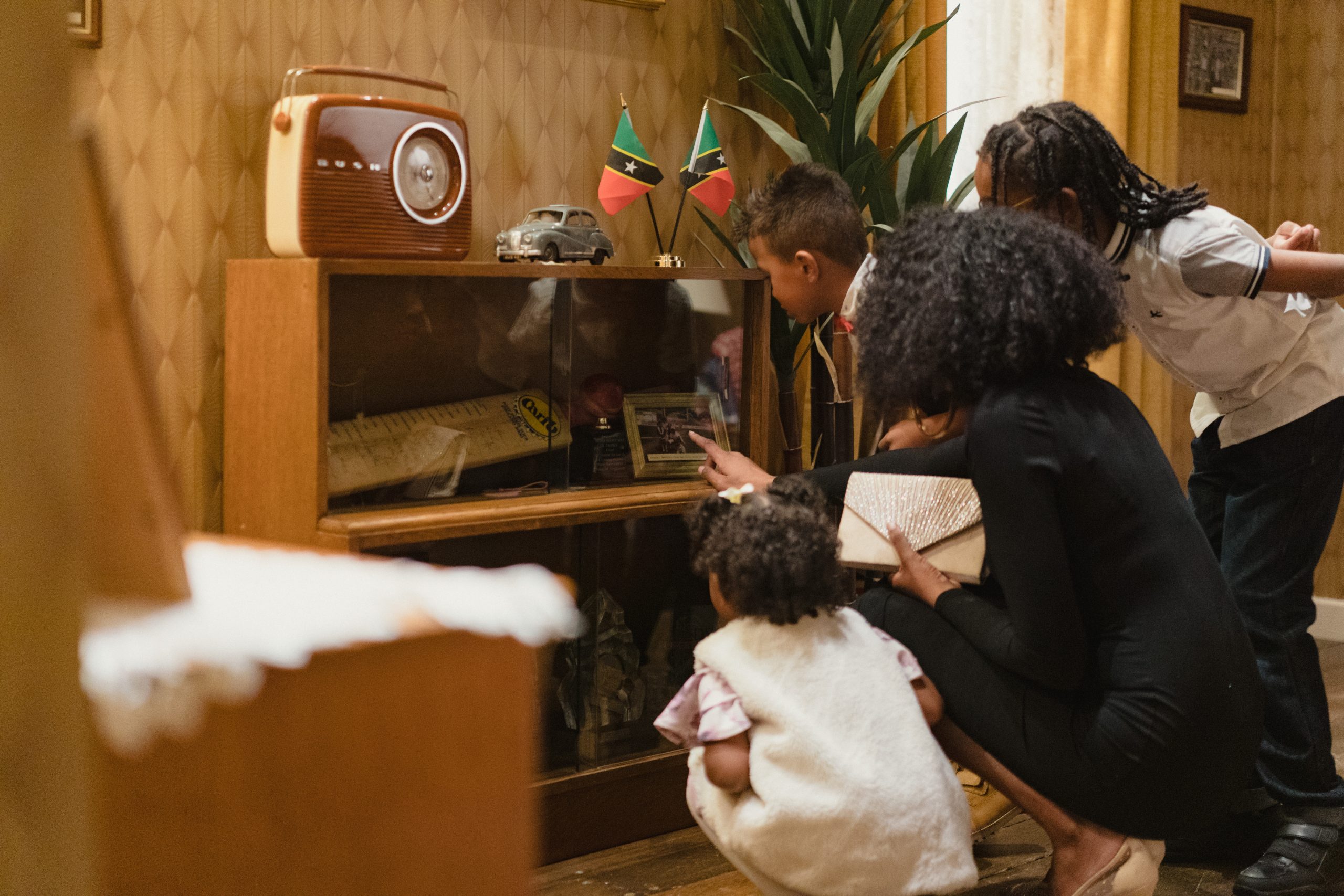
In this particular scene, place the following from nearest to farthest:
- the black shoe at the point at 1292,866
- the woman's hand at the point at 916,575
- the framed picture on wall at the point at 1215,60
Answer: the woman's hand at the point at 916,575 < the black shoe at the point at 1292,866 < the framed picture on wall at the point at 1215,60

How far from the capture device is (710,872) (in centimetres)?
206

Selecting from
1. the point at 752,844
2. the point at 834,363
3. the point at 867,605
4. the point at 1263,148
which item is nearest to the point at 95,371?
the point at 752,844

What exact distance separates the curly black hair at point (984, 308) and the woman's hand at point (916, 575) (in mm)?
231

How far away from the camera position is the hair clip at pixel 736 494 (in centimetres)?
162

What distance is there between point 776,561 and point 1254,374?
1.00 metres

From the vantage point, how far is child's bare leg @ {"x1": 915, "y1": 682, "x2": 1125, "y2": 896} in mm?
1532

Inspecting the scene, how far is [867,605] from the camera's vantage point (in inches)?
70.4

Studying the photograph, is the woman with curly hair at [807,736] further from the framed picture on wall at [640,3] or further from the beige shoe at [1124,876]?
the framed picture on wall at [640,3]

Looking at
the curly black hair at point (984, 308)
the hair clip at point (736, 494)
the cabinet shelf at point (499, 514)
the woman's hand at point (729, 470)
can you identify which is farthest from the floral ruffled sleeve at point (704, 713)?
the woman's hand at point (729, 470)

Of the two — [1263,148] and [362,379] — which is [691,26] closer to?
[362,379]

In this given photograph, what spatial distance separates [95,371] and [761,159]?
250 centimetres

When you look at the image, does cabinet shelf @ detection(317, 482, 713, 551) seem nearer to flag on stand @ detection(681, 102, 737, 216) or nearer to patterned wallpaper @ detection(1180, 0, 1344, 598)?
flag on stand @ detection(681, 102, 737, 216)

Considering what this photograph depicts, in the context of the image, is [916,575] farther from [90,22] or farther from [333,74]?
[90,22]

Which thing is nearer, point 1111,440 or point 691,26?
point 1111,440
